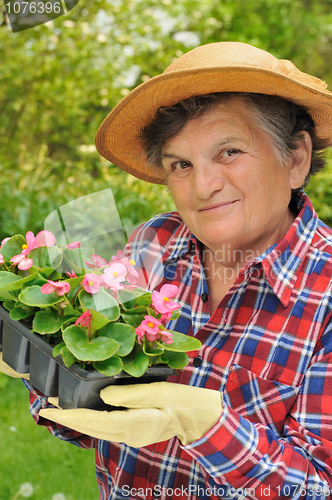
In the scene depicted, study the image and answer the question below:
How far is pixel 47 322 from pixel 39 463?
2089 millimetres

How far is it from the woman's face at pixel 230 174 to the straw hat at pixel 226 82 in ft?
0.30

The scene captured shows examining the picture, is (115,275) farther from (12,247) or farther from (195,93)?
(195,93)

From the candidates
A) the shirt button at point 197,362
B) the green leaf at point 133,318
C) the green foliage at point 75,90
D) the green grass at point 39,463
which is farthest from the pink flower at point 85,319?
the green foliage at point 75,90

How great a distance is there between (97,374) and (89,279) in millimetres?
215

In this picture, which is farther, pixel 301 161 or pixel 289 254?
pixel 301 161

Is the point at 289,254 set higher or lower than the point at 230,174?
lower

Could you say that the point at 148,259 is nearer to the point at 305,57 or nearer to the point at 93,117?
the point at 93,117

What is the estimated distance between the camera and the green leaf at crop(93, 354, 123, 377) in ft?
3.38

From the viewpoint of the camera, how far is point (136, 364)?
3.49ft

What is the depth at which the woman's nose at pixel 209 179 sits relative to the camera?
1.47 metres

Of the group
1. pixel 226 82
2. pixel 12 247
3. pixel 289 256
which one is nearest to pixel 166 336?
pixel 12 247

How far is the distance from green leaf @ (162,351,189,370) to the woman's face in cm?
52

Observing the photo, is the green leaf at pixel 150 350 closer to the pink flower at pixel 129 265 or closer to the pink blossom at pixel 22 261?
the pink flower at pixel 129 265

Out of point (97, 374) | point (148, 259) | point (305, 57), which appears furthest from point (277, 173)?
point (305, 57)
